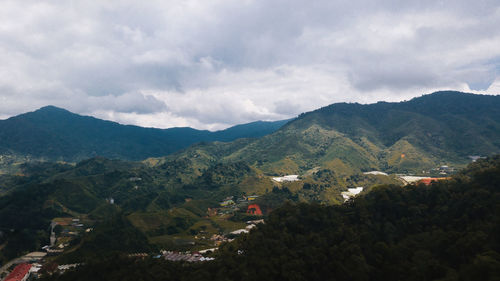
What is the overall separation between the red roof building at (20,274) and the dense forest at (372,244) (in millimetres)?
27874

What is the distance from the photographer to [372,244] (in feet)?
225

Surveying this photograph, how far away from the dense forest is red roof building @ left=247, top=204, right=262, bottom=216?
2936 inches

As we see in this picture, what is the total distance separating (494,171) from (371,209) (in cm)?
3009

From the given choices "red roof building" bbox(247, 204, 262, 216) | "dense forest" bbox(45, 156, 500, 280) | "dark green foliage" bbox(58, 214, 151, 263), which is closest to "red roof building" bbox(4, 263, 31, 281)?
"dark green foliage" bbox(58, 214, 151, 263)

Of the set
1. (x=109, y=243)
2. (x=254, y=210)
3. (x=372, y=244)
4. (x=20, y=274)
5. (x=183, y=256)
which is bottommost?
(x=20, y=274)

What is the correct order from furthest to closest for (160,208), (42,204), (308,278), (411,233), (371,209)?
(160,208)
(42,204)
(371,209)
(411,233)
(308,278)

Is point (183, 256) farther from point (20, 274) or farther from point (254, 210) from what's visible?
point (254, 210)

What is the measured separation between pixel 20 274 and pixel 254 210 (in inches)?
3902

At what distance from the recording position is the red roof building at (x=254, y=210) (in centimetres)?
16221

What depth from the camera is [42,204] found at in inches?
6796

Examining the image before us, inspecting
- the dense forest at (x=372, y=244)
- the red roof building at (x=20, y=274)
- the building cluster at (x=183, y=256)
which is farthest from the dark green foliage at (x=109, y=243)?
the dense forest at (x=372, y=244)

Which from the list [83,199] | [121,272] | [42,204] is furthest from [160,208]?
[121,272]

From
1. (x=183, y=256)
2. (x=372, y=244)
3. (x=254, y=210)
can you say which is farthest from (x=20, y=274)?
(x=372, y=244)

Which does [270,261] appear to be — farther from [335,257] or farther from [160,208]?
[160,208]
